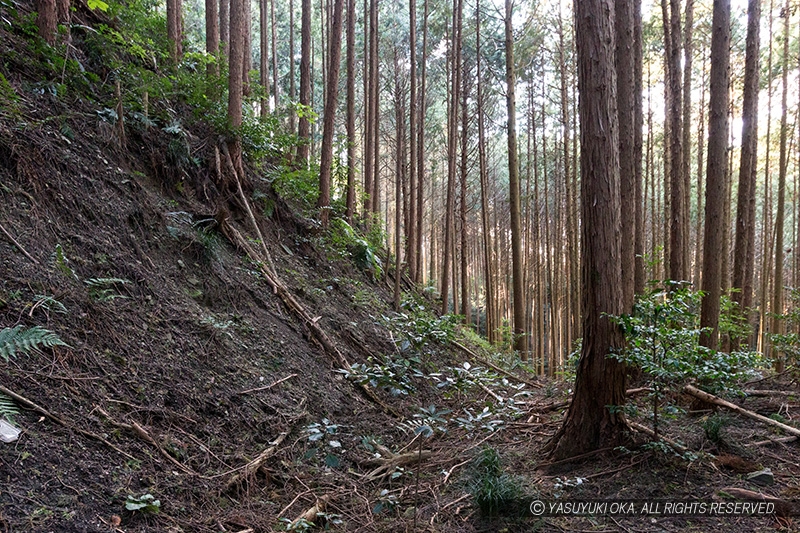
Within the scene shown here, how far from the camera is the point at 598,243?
3.66 meters

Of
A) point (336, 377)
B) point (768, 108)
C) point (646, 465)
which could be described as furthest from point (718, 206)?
point (768, 108)

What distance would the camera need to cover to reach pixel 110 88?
233 inches

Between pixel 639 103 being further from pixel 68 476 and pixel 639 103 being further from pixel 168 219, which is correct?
pixel 68 476

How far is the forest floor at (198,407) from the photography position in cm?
266

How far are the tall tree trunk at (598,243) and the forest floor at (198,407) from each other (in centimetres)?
26

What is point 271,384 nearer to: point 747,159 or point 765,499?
point 765,499

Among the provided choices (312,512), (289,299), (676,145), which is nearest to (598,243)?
(312,512)

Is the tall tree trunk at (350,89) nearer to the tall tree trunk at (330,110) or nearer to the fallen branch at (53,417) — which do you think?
the tall tree trunk at (330,110)

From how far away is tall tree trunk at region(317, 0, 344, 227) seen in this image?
8.21 metres

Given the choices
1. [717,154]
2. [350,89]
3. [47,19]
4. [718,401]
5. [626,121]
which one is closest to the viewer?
[718,401]

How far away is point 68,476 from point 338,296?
5148mm

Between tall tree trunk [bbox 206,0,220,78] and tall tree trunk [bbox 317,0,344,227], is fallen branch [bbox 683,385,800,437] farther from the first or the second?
tall tree trunk [bbox 206,0,220,78]

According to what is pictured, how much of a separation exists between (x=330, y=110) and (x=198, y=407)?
6267mm

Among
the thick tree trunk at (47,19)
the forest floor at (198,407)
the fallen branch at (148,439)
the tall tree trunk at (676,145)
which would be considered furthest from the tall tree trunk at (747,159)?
the thick tree trunk at (47,19)
